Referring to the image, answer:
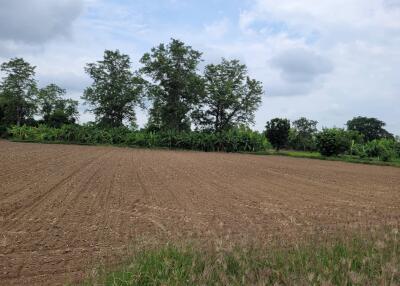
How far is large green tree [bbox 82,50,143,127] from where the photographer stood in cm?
6481

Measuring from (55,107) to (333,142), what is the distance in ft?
175

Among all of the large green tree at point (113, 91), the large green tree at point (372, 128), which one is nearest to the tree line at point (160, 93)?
the large green tree at point (113, 91)

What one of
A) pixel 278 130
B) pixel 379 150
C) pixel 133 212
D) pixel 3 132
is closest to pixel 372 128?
pixel 278 130

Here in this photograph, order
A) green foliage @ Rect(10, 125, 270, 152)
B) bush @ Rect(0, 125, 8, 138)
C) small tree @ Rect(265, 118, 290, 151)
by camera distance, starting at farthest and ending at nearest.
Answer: small tree @ Rect(265, 118, 290, 151) → bush @ Rect(0, 125, 8, 138) → green foliage @ Rect(10, 125, 270, 152)

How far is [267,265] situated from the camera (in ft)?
14.9

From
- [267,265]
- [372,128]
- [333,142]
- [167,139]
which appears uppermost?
[372,128]

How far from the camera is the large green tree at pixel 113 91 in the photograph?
64812 millimetres

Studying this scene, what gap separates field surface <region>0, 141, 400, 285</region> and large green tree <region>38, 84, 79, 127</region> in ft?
177

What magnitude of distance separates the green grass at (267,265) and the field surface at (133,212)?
1331 mm

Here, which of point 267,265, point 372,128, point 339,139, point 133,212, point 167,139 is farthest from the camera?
point 372,128

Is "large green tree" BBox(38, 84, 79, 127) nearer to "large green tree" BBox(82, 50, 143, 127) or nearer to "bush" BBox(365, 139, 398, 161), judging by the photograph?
"large green tree" BBox(82, 50, 143, 127)

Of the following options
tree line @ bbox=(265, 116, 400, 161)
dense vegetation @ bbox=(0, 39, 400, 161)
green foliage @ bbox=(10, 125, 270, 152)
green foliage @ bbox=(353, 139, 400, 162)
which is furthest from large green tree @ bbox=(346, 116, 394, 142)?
green foliage @ bbox=(10, 125, 270, 152)

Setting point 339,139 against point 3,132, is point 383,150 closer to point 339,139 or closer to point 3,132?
point 339,139

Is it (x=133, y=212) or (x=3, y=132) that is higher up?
(x=3, y=132)
